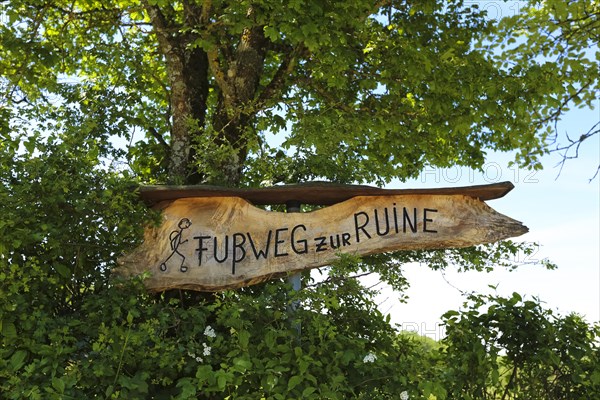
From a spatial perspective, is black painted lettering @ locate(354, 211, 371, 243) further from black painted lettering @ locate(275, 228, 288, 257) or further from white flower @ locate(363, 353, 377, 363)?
white flower @ locate(363, 353, 377, 363)

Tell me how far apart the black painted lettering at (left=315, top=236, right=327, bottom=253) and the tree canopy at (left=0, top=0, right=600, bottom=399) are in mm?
357

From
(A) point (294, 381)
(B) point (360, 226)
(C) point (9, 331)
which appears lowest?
(A) point (294, 381)

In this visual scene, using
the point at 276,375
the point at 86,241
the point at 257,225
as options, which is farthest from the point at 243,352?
the point at 86,241

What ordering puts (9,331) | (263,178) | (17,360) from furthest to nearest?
(263,178)
(9,331)
(17,360)

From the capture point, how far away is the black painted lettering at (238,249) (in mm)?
6371

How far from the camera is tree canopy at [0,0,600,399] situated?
5281 mm

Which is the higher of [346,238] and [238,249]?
[346,238]

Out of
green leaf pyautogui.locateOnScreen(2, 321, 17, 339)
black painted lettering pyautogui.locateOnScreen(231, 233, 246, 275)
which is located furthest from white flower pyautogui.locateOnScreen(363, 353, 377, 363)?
green leaf pyautogui.locateOnScreen(2, 321, 17, 339)

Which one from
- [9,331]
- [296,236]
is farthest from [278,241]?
[9,331]

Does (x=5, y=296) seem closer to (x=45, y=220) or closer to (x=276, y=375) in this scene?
(x=45, y=220)

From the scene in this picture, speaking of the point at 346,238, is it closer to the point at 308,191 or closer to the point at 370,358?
the point at 308,191

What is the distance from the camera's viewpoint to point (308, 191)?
641 centimetres

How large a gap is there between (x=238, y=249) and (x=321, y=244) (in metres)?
0.84

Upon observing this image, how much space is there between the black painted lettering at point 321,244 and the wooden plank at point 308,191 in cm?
46
